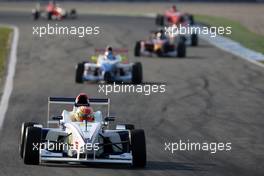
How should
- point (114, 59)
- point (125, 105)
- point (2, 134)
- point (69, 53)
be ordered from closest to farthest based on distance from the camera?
point (2, 134), point (125, 105), point (114, 59), point (69, 53)

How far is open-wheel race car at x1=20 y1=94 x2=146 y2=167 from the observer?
52.7 feet

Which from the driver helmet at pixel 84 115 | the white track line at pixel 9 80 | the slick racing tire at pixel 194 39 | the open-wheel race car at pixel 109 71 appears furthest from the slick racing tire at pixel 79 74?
the slick racing tire at pixel 194 39

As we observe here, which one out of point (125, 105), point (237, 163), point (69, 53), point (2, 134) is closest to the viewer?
point (237, 163)

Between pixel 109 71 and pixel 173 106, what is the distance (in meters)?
4.90

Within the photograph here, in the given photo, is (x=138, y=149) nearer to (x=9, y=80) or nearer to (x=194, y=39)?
(x=9, y=80)

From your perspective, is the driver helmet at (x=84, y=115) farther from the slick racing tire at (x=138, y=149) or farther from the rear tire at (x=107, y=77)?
the rear tire at (x=107, y=77)

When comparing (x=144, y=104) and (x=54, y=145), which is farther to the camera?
(x=144, y=104)

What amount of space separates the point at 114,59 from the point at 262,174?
553 inches

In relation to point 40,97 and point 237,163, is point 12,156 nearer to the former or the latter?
point 237,163

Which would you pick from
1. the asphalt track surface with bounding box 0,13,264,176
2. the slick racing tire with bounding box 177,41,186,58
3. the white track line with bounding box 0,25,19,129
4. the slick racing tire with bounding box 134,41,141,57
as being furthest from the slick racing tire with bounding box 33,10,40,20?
the slick racing tire with bounding box 177,41,186,58

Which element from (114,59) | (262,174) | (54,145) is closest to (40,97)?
(114,59)

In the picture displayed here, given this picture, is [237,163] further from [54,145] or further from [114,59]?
[114,59]

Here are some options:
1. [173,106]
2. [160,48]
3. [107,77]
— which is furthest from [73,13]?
[173,106]

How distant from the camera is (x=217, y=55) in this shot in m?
39.2
